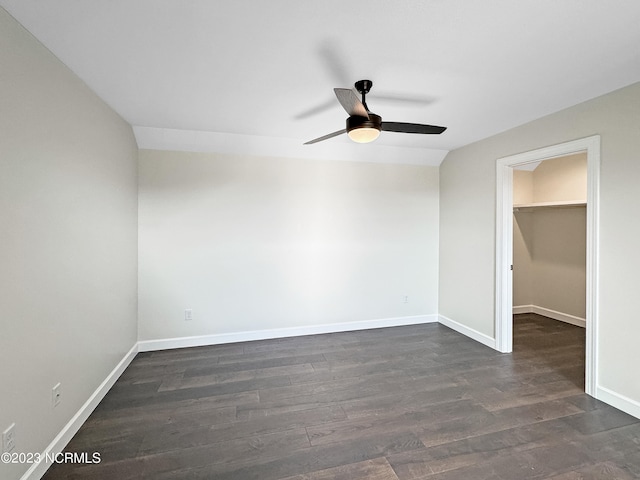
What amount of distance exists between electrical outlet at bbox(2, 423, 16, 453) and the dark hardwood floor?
1.17 feet

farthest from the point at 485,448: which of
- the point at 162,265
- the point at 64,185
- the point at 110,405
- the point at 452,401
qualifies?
the point at 162,265

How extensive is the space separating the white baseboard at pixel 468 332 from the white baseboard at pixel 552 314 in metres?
1.42

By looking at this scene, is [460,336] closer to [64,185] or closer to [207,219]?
[207,219]

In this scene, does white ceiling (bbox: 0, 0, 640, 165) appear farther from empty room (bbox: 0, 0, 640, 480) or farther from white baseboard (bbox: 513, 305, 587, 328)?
white baseboard (bbox: 513, 305, 587, 328)

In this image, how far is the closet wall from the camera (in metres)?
3.99

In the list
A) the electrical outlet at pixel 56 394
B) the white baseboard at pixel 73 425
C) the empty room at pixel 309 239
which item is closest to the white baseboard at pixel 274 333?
the empty room at pixel 309 239

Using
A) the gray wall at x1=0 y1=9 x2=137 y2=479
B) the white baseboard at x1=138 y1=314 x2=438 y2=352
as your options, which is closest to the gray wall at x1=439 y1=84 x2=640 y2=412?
the white baseboard at x1=138 y1=314 x2=438 y2=352

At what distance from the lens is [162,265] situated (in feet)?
10.8

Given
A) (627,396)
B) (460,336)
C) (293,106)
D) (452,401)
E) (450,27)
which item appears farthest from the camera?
(460,336)

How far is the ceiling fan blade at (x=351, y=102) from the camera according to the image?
163cm

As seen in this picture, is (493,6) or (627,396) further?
(627,396)

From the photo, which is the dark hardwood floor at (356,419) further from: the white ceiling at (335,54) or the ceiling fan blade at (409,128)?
the white ceiling at (335,54)

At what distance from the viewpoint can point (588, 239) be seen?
7.72 feet

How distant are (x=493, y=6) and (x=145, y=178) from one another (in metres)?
3.31
